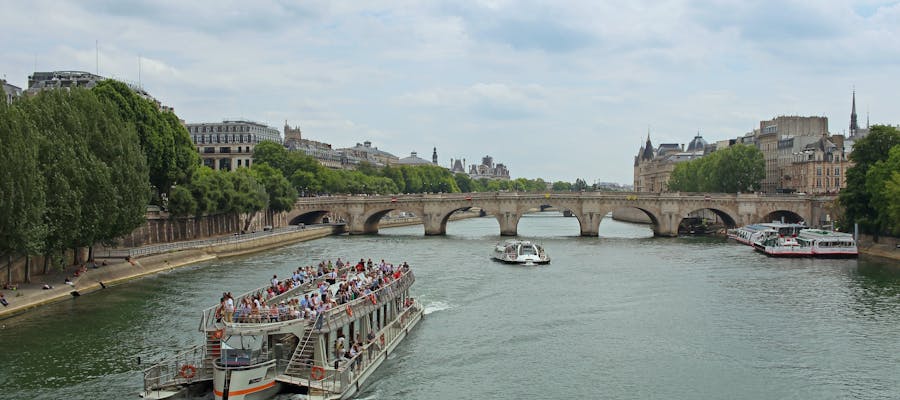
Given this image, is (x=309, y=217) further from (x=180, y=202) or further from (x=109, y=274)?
(x=109, y=274)

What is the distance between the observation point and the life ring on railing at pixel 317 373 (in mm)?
28734

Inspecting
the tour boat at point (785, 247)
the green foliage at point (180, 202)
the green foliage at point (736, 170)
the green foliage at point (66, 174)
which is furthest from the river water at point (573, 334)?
the green foliage at point (736, 170)

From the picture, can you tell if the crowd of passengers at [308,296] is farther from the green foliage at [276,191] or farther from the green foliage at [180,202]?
the green foliage at [276,191]

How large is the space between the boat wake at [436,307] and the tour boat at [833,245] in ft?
143

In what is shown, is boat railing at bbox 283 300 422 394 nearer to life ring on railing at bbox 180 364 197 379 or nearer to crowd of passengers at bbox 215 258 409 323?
Answer: crowd of passengers at bbox 215 258 409 323

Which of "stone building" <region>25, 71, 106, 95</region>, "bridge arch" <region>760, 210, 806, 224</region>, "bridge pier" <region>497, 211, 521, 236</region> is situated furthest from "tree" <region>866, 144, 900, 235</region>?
"stone building" <region>25, 71, 106, 95</region>

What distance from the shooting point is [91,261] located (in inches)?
2302

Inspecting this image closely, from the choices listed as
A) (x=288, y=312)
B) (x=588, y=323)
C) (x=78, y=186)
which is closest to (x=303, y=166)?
(x=78, y=186)

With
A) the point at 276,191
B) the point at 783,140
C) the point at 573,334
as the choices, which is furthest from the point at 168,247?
the point at 783,140

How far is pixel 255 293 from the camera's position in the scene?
35.4 metres

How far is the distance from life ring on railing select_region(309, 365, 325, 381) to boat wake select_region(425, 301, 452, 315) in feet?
59.1

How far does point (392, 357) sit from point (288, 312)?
7372 millimetres

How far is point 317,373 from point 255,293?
7613 millimetres

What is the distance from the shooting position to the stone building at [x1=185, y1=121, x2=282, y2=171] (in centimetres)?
15125
